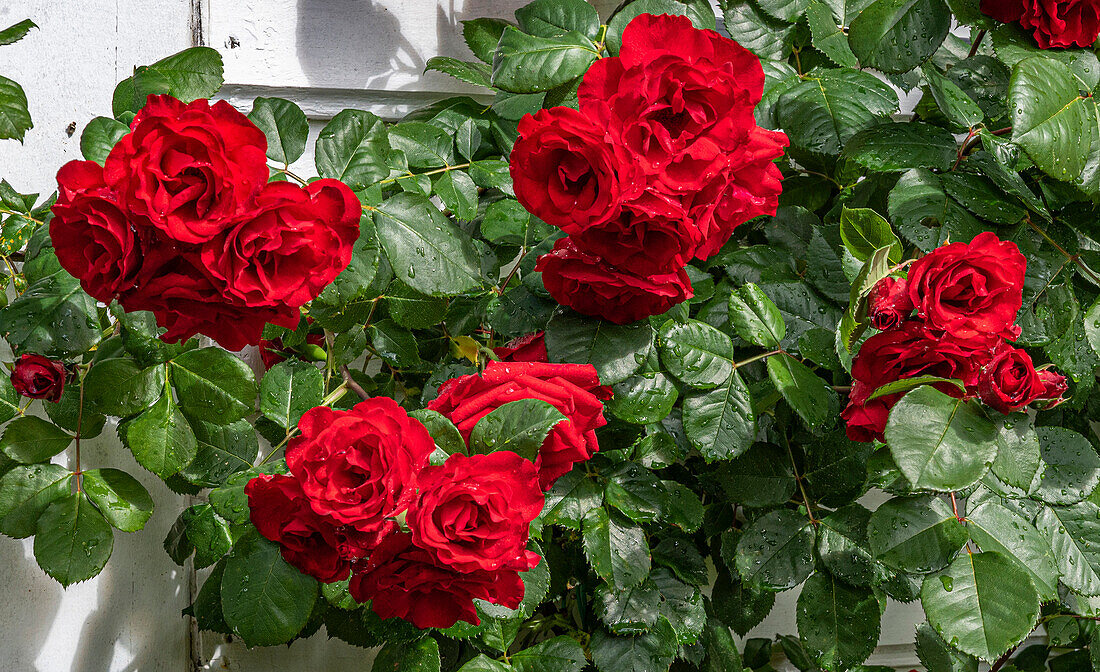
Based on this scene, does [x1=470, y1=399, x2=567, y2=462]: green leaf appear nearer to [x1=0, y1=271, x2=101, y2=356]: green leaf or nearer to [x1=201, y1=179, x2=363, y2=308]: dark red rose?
[x1=201, y1=179, x2=363, y2=308]: dark red rose

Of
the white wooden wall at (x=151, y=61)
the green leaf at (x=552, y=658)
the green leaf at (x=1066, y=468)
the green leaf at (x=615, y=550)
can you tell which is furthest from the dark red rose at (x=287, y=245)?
the green leaf at (x=1066, y=468)

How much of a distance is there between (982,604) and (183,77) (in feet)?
2.89

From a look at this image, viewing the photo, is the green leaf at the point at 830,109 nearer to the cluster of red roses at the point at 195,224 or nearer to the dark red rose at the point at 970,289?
the dark red rose at the point at 970,289

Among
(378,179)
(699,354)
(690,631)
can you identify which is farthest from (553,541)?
(378,179)

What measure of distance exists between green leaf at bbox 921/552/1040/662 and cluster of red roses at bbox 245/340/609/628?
34 centimetres

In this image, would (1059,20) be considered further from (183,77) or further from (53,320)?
(53,320)

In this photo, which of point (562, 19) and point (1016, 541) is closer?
point (1016, 541)

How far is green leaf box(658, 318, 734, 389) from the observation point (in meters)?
0.73

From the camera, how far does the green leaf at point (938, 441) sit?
1.94 ft

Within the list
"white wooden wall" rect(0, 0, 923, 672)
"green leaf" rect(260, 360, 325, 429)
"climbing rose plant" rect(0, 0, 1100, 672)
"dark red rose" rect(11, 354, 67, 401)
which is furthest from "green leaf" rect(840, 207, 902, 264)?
"dark red rose" rect(11, 354, 67, 401)

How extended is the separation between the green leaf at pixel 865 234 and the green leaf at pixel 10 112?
0.79 metres

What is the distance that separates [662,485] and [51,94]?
921 mm

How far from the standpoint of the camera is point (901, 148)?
84 centimetres

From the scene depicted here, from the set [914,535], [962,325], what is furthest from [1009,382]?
[914,535]
